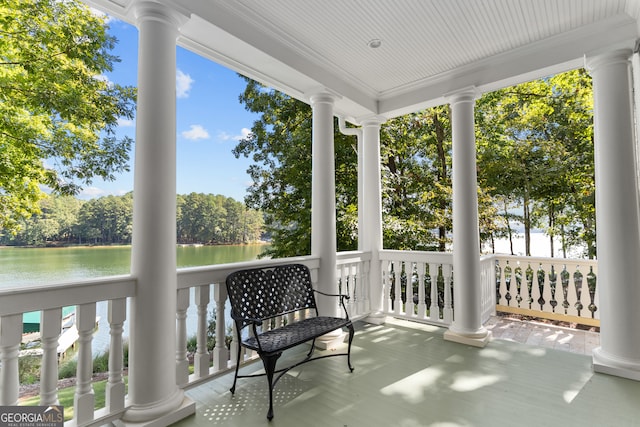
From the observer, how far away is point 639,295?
2.59m

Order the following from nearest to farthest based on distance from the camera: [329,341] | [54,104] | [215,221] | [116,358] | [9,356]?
[9,356]
[116,358]
[329,341]
[54,104]
[215,221]

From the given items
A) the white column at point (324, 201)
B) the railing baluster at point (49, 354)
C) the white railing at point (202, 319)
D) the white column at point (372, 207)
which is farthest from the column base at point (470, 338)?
the railing baluster at point (49, 354)

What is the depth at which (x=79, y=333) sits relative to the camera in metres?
1.85

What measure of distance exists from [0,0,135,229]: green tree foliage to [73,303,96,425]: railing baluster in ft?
10.3

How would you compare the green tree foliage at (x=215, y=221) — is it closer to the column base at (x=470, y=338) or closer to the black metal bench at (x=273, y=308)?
the black metal bench at (x=273, y=308)

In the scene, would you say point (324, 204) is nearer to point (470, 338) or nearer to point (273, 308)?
point (273, 308)

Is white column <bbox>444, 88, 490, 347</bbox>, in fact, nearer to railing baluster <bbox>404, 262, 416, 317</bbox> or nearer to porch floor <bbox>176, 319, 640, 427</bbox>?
porch floor <bbox>176, 319, 640, 427</bbox>

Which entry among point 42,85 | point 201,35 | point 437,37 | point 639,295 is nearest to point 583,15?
point 437,37

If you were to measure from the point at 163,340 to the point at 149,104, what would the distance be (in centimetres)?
152

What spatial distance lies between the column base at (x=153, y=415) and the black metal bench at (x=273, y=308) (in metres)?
0.47

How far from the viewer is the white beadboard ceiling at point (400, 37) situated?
2477mm

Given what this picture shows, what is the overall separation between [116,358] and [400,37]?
11.1 ft

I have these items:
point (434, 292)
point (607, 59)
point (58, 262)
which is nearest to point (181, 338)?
point (58, 262)

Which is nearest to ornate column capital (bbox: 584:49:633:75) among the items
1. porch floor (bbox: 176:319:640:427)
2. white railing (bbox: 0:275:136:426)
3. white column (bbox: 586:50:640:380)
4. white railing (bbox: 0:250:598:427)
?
white column (bbox: 586:50:640:380)
